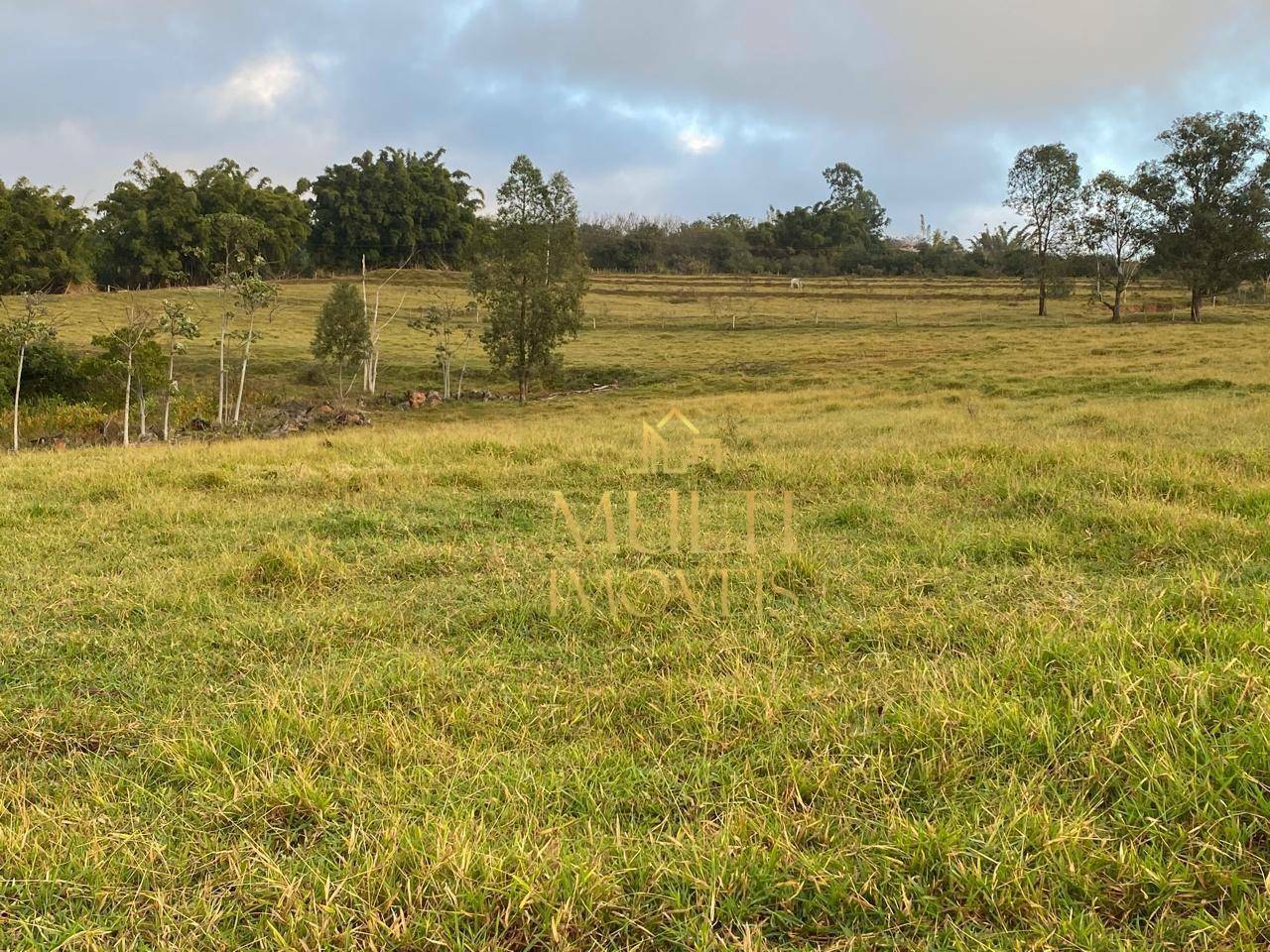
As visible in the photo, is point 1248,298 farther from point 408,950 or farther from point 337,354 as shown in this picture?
point 408,950

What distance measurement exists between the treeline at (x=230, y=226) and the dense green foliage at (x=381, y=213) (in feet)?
0.32

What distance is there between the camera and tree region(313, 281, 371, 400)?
27594 mm

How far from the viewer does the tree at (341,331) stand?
27.6 m

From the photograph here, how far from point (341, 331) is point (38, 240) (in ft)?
102

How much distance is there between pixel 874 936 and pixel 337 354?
1134 inches

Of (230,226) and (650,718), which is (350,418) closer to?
(230,226)

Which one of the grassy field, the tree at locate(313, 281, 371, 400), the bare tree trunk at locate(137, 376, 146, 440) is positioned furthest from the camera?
the tree at locate(313, 281, 371, 400)

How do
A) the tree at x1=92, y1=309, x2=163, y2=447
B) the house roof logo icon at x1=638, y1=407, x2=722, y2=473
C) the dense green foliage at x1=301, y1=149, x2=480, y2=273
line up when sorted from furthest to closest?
the dense green foliage at x1=301, y1=149, x2=480, y2=273 → the tree at x1=92, y1=309, x2=163, y2=447 → the house roof logo icon at x1=638, y1=407, x2=722, y2=473

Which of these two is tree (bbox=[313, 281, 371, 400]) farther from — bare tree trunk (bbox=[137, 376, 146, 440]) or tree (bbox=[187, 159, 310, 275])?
tree (bbox=[187, 159, 310, 275])

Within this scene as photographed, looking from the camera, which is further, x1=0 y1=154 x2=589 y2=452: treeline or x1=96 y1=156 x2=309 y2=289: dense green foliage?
x1=96 y1=156 x2=309 y2=289: dense green foliage

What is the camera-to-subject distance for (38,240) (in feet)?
146

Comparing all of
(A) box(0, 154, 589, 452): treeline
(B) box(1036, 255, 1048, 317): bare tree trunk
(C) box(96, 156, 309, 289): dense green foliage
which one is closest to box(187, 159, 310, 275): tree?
(C) box(96, 156, 309, 289): dense green foliage

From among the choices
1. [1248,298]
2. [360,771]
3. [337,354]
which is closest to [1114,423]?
[360,771]

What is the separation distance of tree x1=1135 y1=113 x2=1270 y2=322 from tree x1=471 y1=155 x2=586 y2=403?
3616cm
